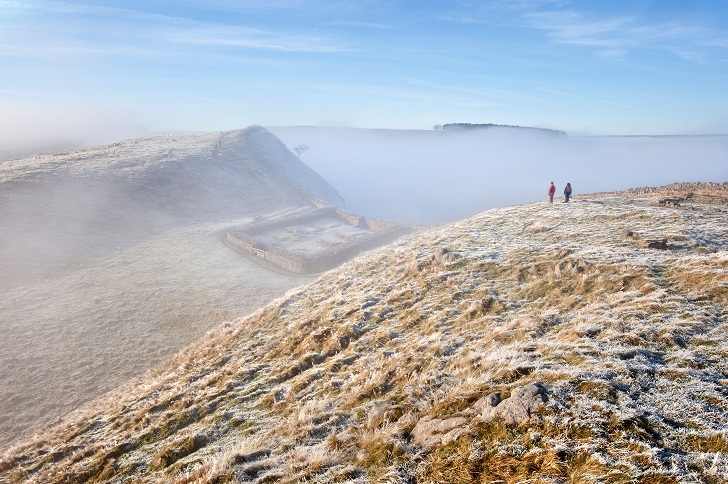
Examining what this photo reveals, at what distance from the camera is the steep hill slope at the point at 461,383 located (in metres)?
5.33

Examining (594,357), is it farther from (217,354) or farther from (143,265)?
(143,265)

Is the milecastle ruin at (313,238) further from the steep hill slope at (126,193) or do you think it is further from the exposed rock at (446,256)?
the exposed rock at (446,256)

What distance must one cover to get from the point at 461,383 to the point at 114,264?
34.8 metres

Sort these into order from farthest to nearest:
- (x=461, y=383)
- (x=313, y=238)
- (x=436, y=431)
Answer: (x=313, y=238), (x=461, y=383), (x=436, y=431)

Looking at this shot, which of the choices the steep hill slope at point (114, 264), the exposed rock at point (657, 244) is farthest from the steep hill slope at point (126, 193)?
the exposed rock at point (657, 244)

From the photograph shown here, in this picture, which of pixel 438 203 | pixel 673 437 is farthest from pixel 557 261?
pixel 438 203

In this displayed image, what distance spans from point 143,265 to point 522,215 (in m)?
31.0

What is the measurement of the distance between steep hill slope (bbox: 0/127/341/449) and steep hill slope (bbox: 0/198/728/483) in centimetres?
420

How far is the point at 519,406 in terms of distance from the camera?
5906 millimetres

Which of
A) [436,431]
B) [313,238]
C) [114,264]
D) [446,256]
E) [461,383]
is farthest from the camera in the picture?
[313,238]

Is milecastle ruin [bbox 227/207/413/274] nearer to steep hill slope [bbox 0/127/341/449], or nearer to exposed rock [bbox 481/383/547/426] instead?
steep hill slope [bbox 0/127/341/449]

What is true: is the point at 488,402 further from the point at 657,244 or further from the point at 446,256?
the point at 657,244

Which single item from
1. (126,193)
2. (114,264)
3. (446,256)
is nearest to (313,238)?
(114,264)

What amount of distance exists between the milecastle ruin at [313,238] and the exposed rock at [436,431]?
2502 centimetres
